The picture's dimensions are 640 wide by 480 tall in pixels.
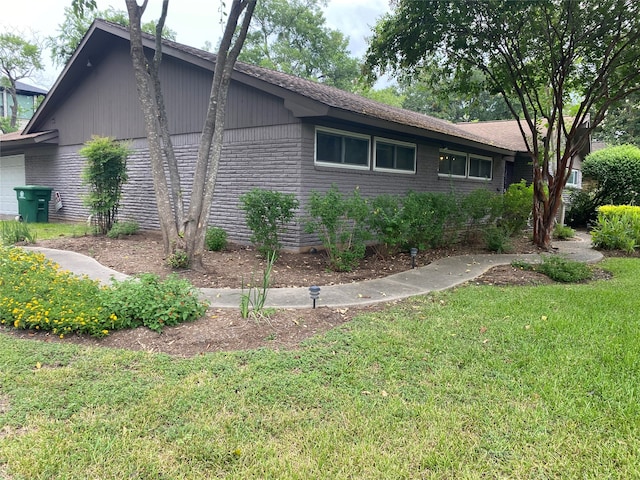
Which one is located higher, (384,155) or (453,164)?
(453,164)

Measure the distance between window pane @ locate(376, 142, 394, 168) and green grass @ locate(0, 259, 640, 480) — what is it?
672cm

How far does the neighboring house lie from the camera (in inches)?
1352

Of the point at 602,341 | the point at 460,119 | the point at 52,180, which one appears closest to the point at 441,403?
the point at 602,341

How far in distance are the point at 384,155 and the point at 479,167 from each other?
255 inches

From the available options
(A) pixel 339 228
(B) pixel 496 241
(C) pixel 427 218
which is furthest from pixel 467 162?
(A) pixel 339 228

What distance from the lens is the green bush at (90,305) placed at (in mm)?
4090

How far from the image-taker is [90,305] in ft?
14.0

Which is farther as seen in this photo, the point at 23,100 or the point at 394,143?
the point at 23,100

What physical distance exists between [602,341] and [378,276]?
349 centimetres

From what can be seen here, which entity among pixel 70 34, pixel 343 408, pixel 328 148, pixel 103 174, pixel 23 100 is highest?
pixel 70 34

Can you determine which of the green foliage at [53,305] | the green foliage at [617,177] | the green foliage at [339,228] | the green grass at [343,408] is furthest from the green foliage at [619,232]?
the green foliage at [53,305]

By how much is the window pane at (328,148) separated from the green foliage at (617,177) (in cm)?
1383

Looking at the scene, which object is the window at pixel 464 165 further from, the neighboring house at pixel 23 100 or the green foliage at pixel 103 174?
the neighboring house at pixel 23 100

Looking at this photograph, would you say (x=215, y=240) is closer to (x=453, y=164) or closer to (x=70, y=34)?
(x=453, y=164)
